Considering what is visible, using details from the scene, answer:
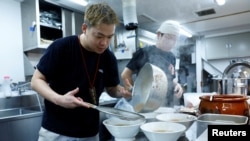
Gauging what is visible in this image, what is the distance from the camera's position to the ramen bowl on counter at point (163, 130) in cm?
66

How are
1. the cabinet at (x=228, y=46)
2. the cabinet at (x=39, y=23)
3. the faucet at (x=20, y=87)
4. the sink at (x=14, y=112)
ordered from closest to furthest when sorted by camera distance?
the sink at (x=14, y=112)
the faucet at (x=20, y=87)
the cabinet at (x=39, y=23)
the cabinet at (x=228, y=46)

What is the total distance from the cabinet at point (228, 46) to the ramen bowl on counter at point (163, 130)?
4.60 metres

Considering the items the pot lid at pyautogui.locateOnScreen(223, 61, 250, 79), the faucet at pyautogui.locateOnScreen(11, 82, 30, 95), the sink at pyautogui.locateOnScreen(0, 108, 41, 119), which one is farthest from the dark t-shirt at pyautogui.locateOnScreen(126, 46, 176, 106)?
the faucet at pyautogui.locateOnScreen(11, 82, 30, 95)

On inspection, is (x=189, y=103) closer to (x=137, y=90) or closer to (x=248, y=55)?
(x=137, y=90)

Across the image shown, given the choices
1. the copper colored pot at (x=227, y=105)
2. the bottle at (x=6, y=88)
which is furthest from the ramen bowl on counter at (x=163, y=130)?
the bottle at (x=6, y=88)

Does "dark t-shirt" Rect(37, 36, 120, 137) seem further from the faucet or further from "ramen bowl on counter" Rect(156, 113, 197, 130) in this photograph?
the faucet

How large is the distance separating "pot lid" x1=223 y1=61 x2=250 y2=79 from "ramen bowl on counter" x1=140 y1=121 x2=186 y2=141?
118 centimetres

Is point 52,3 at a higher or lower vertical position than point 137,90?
higher

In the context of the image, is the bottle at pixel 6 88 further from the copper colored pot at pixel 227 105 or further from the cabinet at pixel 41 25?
the copper colored pot at pixel 227 105

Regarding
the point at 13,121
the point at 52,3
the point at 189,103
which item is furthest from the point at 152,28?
the point at 13,121

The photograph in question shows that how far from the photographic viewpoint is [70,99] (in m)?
0.75

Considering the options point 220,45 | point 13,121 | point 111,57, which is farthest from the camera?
point 220,45

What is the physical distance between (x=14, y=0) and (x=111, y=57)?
2191mm

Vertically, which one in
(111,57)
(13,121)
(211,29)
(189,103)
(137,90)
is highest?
(211,29)
